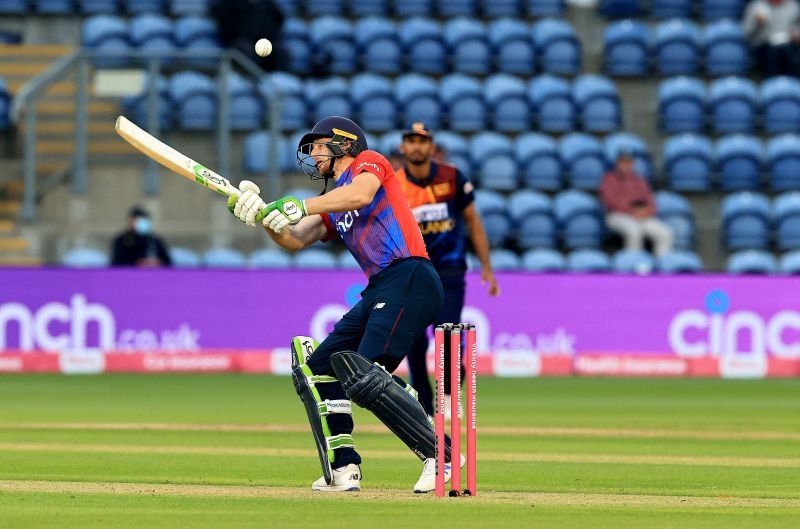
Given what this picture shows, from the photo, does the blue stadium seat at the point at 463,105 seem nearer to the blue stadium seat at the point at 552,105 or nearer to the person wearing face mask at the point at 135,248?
the blue stadium seat at the point at 552,105

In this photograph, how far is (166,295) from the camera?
1792 centimetres

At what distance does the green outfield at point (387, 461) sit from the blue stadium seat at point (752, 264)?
3.33 m

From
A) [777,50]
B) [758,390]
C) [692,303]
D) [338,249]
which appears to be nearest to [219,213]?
[338,249]

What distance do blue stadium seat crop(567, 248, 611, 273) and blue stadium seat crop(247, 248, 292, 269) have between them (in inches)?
131

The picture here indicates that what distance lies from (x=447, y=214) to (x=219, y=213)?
8.63 meters

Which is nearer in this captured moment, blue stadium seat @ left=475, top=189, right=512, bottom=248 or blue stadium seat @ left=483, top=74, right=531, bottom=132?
blue stadium seat @ left=475, top=189, right=512, bottom=248

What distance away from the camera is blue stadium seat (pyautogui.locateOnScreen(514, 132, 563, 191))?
20719 millimetres

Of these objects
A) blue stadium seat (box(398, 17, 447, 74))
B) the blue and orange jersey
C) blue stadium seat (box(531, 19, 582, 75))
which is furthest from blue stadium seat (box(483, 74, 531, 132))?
the blue and orange jersey

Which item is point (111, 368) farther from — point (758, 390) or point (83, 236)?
point (758, 390)

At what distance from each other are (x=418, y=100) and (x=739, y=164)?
4263 millimetres

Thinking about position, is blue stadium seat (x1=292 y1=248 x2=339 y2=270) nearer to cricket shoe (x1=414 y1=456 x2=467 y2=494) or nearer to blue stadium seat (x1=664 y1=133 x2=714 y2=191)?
blue stadium seat (x1=664 y1=133 x2=714 y2=191)

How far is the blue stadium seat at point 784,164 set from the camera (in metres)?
21.3

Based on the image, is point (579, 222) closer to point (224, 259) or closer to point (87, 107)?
point (224, 259)

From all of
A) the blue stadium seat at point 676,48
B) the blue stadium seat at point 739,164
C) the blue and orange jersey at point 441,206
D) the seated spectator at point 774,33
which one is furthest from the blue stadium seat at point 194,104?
the blue and orange jersey at point 441,206
